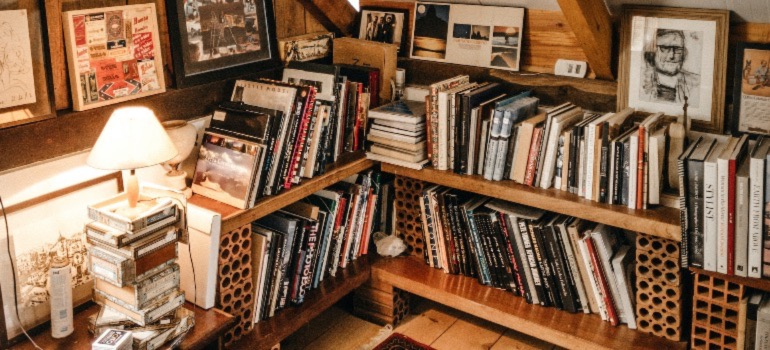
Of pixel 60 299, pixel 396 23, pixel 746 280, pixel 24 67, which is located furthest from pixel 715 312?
pixel 24 67

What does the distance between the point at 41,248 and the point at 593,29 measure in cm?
175

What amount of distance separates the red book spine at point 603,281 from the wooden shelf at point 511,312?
0.11 ft

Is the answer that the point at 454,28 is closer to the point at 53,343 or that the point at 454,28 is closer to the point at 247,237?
the point at 247,237

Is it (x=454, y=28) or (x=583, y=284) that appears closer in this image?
(x=583, y=284)

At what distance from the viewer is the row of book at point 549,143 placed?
2139 millimetres

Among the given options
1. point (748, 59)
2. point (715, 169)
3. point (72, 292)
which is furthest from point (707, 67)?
point (72, 292)

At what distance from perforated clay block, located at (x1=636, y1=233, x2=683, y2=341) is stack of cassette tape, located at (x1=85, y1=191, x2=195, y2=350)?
141cm

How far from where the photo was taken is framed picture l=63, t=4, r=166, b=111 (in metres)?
1.90

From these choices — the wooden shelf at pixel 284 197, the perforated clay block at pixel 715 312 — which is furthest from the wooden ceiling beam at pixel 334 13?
the perforated clay block at pixel 715 312

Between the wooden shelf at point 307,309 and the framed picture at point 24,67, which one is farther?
the wooden shelf at point 307,309

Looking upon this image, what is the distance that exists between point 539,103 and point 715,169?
0.78 meters

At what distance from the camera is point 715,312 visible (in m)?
2.09

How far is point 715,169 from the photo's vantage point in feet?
6.31

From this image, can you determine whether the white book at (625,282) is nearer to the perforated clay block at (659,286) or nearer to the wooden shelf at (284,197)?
the perforated clay block at (659,286)
